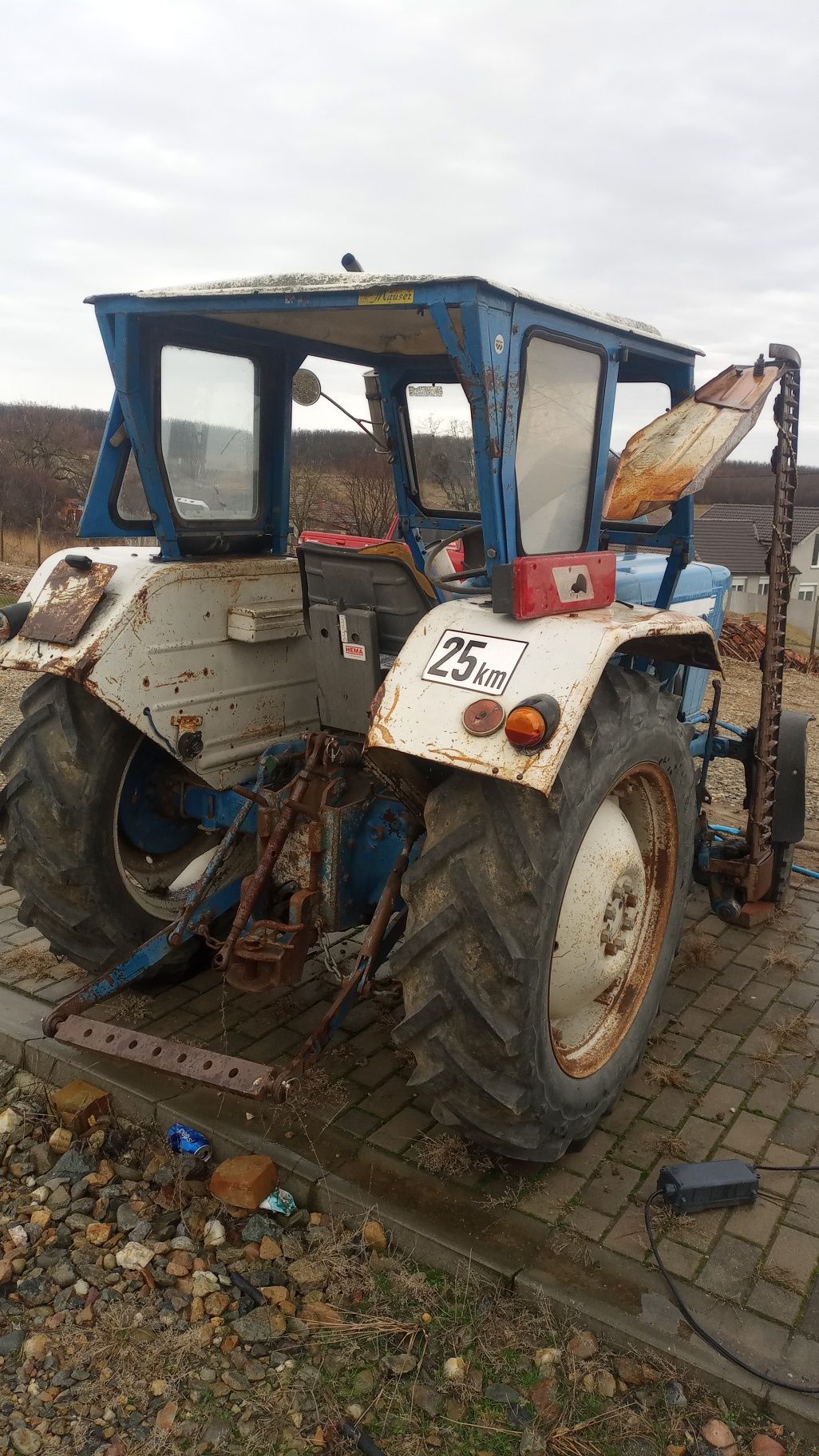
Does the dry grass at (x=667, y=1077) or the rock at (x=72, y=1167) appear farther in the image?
the dry grass at (x=667, y=1077)

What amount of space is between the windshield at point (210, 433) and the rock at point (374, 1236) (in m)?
2.28

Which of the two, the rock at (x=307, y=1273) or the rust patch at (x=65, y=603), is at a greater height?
the rust patch at (x=65, y=603)

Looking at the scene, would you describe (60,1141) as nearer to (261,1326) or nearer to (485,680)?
(261,1326)

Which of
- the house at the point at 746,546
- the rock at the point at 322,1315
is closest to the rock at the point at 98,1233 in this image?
the rock at the point at 322,1315

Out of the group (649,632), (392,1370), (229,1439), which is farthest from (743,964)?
(229,1439)

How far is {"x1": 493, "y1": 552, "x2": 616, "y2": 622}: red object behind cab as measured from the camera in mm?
2498

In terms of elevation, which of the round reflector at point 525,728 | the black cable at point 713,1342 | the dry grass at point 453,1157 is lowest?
the black cable at point 713,1342

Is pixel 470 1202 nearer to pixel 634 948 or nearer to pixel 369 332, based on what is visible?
pixel 634 948

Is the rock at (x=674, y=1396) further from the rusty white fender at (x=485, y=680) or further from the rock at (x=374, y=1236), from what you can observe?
the rusty white fender at (x=485, y=680)

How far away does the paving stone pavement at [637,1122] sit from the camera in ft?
8.32

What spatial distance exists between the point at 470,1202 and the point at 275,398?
275 cm

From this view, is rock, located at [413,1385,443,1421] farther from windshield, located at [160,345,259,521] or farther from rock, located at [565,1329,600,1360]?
windshield, located at [160,345,259,521]

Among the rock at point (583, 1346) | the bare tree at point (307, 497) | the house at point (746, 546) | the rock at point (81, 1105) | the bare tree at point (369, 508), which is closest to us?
the rock at point (583, 1346)

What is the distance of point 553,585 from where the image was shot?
2621 mm
